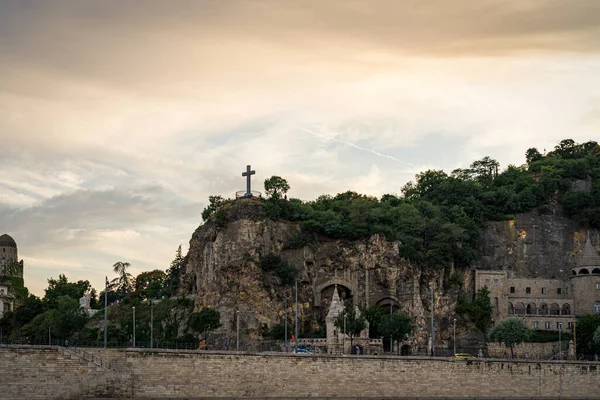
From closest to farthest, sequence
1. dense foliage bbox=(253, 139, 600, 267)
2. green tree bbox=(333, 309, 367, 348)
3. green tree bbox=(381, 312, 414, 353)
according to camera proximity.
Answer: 1. green tree bbox=(333, 309, 367, 348)
2. green tree bbox=(381, 312, 414, 353)
3. dense foliage bbox=(253, 139, 600, 267)

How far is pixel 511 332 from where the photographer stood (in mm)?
114750

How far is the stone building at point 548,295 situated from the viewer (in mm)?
126750

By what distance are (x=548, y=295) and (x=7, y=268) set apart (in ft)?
303

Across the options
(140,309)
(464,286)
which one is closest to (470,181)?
(464,286)

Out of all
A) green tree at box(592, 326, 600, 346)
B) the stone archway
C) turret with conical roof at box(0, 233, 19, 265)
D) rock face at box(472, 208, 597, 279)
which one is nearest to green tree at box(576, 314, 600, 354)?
green tree at box(592, 326, 600, 346)

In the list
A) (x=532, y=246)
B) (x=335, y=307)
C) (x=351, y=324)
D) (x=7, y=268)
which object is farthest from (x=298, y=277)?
(x=7, y=268)

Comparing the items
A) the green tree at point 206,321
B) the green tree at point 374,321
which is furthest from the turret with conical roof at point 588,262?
the green tree at point 206,321

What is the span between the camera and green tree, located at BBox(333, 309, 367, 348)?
10306 cm

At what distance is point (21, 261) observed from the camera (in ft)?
617

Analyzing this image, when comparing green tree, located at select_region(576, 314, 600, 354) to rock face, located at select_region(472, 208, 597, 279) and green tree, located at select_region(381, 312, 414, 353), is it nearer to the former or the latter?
rock face, located at select_region(472, 208, 597, 279)

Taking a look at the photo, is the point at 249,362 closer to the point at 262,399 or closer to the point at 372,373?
the point at 262,399

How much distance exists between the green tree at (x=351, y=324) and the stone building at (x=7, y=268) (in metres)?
65.9

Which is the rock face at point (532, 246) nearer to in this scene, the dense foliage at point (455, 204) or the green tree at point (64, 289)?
the dense foliage at point (455, 204)

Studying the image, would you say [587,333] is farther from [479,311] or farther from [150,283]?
[150,283]
